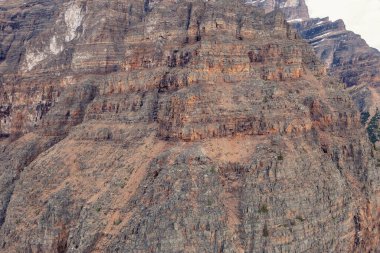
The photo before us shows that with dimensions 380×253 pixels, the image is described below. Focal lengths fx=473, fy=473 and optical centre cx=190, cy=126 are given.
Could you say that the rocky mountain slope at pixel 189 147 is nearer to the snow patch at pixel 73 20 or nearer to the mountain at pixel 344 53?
the snow patch at pixel 73 20

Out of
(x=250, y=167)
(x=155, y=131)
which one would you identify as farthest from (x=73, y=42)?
(x=250, y=167)

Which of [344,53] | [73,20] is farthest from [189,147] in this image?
Answer: [344,53]

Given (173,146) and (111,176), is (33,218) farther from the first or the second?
(173,146)

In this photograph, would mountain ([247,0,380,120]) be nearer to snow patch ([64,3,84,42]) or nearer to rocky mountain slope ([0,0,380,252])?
rocky mountain slope ([0,0,380,252])

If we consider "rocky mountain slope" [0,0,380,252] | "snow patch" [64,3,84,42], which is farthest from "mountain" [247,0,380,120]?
"snow patch" [64,3,84,42]

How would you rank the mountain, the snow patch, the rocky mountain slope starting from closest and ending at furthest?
the rocky mountain slope
the snow patch
the mountain

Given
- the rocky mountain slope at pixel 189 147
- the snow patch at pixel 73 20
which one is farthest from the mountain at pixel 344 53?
the snow patch at pixel 73 20

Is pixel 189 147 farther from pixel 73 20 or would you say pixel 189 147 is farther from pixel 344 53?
pixel 344 53

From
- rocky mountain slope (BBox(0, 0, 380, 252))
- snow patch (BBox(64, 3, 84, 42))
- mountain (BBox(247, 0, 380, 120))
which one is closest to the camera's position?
rocky mountain slope (BBox(0, 0, 380, 252))
